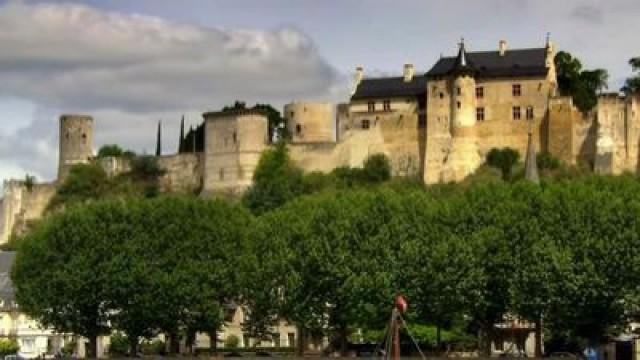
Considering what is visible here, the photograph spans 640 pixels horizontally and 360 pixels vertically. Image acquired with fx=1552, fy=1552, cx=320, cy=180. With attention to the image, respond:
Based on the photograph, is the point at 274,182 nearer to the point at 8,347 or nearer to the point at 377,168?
Answer: the point at 377,168

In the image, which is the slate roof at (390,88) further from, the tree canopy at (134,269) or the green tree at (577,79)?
the tree canopy at (134,269)

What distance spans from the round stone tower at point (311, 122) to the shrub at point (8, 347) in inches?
1860

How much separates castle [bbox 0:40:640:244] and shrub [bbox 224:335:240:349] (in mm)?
40423

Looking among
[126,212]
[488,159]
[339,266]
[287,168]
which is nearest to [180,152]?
[287,168]

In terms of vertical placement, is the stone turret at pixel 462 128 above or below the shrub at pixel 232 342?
above

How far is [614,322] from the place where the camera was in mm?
79125

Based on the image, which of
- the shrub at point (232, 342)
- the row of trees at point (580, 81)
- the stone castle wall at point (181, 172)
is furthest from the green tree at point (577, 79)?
the shrub at point (232, 342)

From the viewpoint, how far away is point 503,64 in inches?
5851

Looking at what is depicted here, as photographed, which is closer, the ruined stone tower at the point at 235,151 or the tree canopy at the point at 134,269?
the tree canopy at the point at 134,269

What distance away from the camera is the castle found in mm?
142125

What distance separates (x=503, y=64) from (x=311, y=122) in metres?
23.0

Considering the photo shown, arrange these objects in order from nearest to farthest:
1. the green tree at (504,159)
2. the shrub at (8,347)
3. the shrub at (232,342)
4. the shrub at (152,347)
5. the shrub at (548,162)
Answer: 1. the shrub at (152,347)
2. the shrub at (232,342)
3. the shrub at (8,347)
4. the shrub at (548,162)
5. the green tree at (504,159)

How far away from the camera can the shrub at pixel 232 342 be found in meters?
107

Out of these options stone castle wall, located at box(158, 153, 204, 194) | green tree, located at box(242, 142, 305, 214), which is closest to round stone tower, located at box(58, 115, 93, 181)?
stone castle wall, located at box(158, 153, 204, 194)
